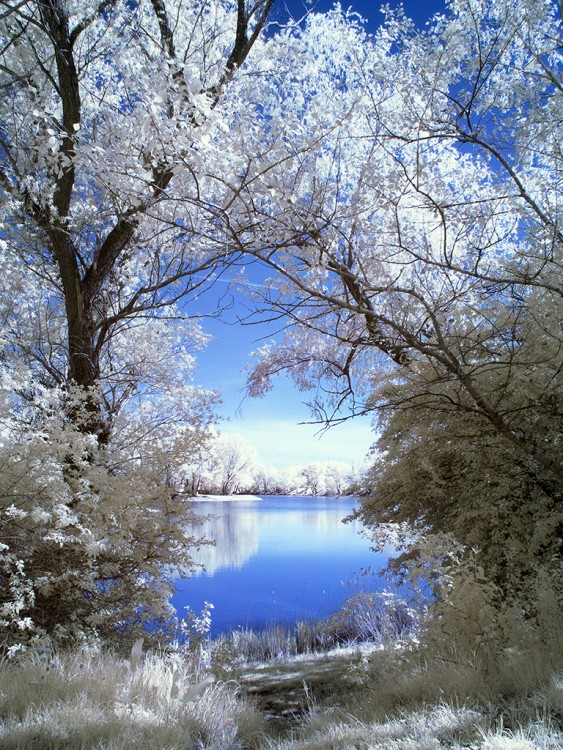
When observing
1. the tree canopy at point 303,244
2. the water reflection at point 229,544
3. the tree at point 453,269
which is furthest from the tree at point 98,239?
the water reflection at point 229,544

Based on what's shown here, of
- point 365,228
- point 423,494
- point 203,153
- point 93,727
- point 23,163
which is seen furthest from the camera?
point 23,163

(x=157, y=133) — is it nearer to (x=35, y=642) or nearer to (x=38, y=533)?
(x=38, y=533)

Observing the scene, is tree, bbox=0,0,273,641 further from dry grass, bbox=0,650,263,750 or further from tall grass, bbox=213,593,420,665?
tall grass, bbox=213,593,420,665

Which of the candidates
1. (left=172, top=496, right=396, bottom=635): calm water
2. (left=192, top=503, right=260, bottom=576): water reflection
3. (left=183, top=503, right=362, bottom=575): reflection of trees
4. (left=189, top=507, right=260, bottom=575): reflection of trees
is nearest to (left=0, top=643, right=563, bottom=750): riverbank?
(left=172, top=496, right=396, bottom=635): calm water

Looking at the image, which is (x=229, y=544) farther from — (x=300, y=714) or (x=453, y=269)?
(x=453, y=269)

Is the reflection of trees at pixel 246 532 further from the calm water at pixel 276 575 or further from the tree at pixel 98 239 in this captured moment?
the tree at pixel 98 239

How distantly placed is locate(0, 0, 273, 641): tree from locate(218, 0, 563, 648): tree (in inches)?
26.9

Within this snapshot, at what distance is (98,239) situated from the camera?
624cm

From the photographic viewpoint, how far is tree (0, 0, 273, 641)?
10.8ft

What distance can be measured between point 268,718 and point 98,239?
522 centimetres

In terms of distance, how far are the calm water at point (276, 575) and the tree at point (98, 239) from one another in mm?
1411

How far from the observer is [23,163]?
5.66 meters

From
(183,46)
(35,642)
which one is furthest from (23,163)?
(35,642)

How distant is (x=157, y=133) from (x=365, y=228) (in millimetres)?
1996
